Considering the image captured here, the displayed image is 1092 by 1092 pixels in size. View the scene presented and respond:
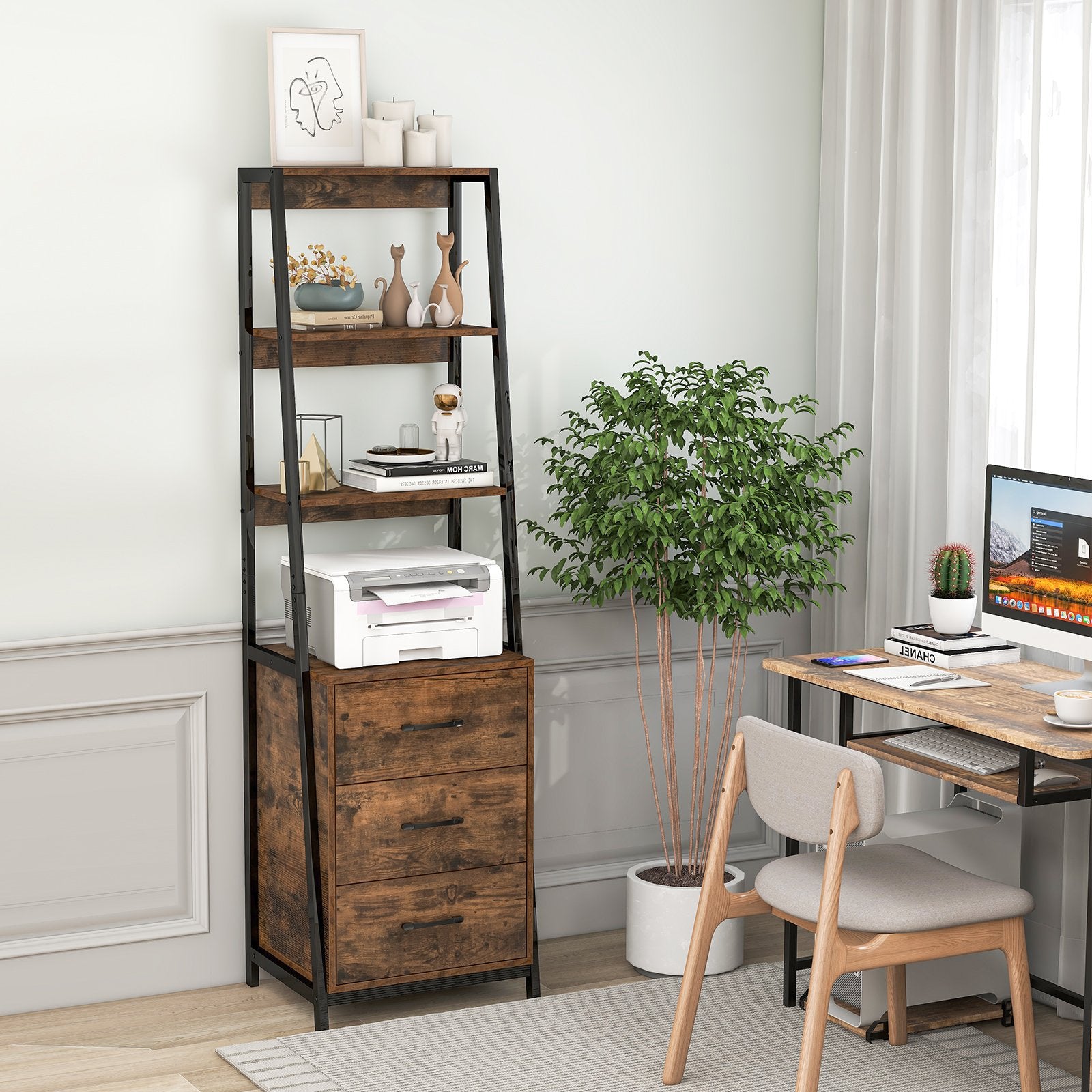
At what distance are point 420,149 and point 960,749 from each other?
5.77 feet

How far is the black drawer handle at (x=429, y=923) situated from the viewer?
135 inches

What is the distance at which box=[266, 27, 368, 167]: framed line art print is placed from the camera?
3.51 m

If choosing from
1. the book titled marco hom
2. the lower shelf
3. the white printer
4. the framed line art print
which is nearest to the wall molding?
the white printer

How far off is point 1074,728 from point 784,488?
1.01 metres

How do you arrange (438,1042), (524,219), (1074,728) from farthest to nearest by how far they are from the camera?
(524,219), (438,1042), (1074,728)

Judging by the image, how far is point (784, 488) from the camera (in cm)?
368

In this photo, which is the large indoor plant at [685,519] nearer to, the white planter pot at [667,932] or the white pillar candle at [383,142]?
the white planter pot at [667,932]

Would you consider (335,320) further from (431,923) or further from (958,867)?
(958,867)

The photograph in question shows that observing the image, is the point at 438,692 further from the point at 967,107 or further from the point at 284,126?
the point at 967,107

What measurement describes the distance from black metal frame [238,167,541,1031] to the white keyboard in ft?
3.00

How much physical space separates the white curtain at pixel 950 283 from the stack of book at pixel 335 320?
1308 mm

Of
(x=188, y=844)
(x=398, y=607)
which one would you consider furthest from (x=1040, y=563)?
(x=188, y=844)

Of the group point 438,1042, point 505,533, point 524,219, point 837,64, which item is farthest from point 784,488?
point 438,1042

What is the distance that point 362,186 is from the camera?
3604mm
